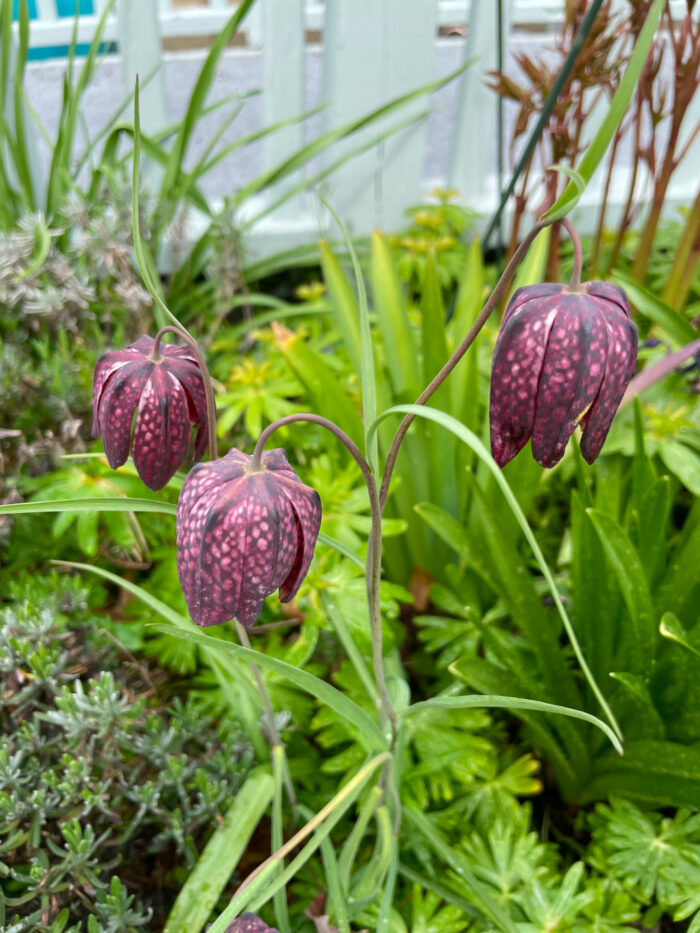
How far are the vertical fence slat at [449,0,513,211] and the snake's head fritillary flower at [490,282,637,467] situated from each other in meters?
1.50

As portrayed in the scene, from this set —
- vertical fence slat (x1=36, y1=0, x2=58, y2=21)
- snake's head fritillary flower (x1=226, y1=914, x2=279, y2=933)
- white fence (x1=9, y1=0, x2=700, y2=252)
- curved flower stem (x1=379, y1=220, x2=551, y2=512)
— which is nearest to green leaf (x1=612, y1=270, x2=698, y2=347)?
white fence (x1=9, y1=0, x2=700, y2=252)

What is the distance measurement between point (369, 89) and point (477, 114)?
0.99ft

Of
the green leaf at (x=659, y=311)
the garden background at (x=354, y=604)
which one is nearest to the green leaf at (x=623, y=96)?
the garden background at (x=354, y=604)

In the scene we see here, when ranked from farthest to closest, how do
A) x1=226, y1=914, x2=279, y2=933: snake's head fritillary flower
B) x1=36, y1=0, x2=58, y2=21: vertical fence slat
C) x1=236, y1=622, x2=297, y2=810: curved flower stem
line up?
x1=36, y1=0, x2=58, y2=21: vertical fence slat
x1=236, y1=622, x2=297, y2=810: curved flower stem
x1=226, y1=914, x2=279, y2=933: snake's head fritillary flower

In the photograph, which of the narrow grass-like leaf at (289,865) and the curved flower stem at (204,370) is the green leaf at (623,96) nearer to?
the curved flower stem at (204,370)

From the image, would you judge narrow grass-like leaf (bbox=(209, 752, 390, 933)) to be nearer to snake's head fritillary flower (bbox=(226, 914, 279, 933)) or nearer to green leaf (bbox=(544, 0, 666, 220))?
snake's head fritillary flower (bbox=(226, 914, 279, 933))

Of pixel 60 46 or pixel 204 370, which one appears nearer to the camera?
pixel 204 370

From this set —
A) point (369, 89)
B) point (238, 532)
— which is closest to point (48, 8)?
point (369, 89)

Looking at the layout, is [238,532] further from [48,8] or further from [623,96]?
→ [48,8]

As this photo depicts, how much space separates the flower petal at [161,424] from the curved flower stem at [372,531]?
3.1 inches

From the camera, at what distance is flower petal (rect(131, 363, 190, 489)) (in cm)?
65

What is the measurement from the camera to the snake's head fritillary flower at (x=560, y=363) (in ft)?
1.73

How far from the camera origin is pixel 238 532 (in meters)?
0.56

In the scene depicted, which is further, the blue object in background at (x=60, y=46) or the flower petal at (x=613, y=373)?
the blue object in background at (x=60, y=46)
